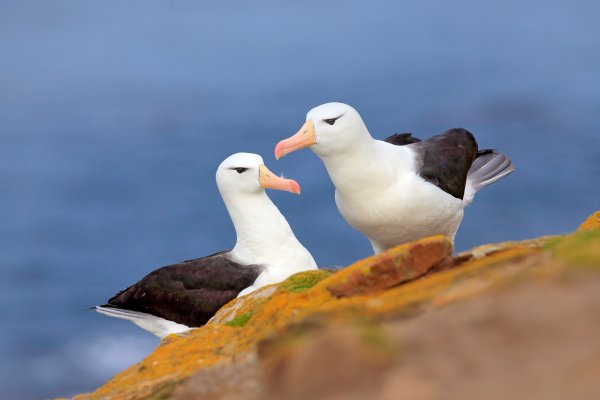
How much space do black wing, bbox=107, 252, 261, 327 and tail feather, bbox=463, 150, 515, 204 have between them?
3.13 m

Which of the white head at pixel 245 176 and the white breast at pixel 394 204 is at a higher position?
the white head at pixel 245 176

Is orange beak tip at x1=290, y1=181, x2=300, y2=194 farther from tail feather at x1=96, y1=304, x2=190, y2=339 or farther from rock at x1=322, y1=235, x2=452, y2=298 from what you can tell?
rock at x1=322, y1=235, x2=452, y2=298

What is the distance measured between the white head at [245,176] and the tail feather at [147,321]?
5.65ft

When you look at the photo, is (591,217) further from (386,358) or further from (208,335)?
(386,358)

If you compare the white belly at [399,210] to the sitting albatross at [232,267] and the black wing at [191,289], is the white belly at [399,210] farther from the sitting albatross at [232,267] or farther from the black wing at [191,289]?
the black wing at [191,289]

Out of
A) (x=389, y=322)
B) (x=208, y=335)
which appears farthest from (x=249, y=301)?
(x=389, y=322)

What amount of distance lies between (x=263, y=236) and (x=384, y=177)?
171 centimetres

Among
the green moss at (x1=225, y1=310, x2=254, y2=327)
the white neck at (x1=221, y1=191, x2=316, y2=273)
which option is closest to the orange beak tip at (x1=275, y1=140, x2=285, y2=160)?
the white neck at (x1=221, y1=191, x2=316, y2=273)

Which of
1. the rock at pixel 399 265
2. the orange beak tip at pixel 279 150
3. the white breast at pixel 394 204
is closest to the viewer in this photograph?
the rock at pixel 399 265

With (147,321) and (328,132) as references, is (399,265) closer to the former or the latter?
(328,132)

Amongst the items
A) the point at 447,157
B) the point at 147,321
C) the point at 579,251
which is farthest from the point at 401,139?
the point at 579,251

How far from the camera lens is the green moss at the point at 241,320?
9.00 m

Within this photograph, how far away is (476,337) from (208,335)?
3636mm

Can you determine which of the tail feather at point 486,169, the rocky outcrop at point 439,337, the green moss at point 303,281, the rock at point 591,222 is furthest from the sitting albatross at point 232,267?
the rocky outcrop at point 439,337
